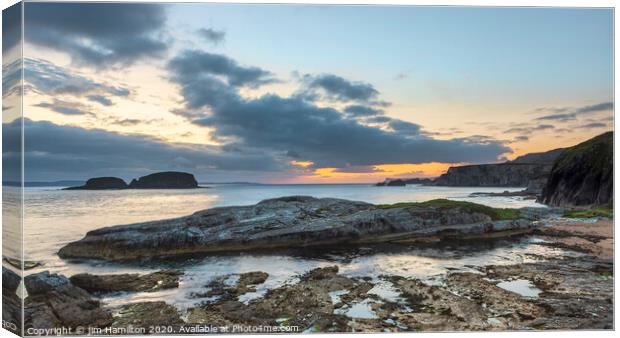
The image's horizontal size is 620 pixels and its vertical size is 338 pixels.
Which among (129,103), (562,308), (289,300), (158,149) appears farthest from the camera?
(158,149)

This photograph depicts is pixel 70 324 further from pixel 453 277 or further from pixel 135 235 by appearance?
pixel 453 277

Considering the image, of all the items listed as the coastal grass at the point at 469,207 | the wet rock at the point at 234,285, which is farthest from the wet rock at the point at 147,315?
the coastal grass at the point at 469,207

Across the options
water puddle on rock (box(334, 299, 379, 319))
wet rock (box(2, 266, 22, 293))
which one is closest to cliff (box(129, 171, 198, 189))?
wet rock (box(2, 266, 22, 293))

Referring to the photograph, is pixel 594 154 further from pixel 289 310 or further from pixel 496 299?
pixel 289 310

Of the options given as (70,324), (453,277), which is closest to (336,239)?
(453,277)

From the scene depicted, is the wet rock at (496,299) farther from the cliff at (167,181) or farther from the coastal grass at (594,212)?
the cliff at (167,181)

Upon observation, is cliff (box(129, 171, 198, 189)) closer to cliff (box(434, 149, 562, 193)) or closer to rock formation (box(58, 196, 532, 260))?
rock formation (box(58, 196, 532, 260))

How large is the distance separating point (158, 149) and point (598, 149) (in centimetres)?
1872

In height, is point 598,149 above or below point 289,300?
above

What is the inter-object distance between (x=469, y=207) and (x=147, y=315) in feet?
69.0

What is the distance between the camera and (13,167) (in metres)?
11.8

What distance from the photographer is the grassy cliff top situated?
16.3 metres

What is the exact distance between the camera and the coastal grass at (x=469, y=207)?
25.9 meters

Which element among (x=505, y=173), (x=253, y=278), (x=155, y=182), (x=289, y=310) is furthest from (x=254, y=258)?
(x=505, y=173)
